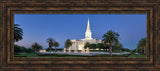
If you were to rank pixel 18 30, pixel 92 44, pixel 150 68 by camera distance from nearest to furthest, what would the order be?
pixel 150 68
pixel 18 30
pixel 92 44

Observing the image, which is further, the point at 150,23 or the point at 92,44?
the point at 92,44

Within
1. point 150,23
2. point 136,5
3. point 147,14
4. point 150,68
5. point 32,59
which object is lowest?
point 150,68

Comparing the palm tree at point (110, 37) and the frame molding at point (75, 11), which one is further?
the palm tree at point (110, 37)

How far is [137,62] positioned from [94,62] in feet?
7.17

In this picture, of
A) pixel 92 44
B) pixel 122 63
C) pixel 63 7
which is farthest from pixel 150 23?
pixel 92 44

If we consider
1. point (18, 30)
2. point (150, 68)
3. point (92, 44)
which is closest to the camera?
point (150, 68)

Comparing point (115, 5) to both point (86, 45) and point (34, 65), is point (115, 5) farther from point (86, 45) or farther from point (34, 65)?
point (86, 45)

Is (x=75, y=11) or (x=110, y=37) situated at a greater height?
(x=75, y=11)

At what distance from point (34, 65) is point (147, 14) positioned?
6438 mm

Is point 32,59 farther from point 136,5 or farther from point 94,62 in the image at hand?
point 136,5

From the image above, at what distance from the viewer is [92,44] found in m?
15.9

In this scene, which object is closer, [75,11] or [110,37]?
[75,11]

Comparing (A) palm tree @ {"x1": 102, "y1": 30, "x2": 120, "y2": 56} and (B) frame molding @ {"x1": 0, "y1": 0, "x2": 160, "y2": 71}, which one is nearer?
(B) frame molding @ {"x1": 0, "y1": 0, "x2": 160, "y2": 71}

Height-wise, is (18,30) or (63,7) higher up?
(63,7)
